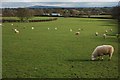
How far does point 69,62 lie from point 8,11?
102514 mm

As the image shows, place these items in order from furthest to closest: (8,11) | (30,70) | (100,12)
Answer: (100,12)
(8,11)
(30,70)

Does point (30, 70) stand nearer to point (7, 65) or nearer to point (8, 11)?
point (7, 65)

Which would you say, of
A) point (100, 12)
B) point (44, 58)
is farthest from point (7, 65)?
point (100, 12)

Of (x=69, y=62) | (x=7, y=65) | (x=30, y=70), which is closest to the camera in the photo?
(x=30, y=70)

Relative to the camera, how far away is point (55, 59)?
1522cm

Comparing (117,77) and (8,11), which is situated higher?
(117,77)

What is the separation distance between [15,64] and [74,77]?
4.00 meters

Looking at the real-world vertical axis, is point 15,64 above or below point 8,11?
above

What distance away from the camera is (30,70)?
1205 centimetres

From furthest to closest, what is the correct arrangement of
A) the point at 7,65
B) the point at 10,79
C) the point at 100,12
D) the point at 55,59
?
1. the point at 100,12
2. the point at 55,59
3. the point at 7,65
4. the point at 10,79

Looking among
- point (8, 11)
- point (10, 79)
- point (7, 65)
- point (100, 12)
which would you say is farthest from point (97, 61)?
point (100, 12)

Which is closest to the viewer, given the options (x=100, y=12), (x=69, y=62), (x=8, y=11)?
(x=69, y=62)

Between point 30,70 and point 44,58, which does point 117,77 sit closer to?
point 30,70

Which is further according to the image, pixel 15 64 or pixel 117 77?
pixel 15 64
